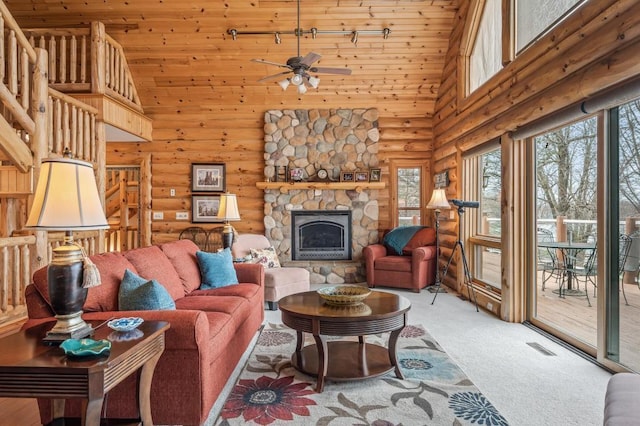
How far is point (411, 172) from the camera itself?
274 inches

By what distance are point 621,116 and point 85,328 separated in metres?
3.69

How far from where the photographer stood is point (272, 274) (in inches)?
186

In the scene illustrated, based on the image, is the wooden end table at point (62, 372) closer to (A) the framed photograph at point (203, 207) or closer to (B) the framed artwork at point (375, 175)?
(A) the framed photograph at point (203, 207)

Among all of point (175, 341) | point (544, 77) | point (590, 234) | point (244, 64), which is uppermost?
point (244, 64)

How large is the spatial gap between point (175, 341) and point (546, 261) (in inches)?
149

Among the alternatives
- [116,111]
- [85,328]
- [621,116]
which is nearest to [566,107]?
[621,116]

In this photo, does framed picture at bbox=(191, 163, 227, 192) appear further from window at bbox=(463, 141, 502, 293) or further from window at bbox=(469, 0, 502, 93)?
window at bbox=(469, 0, 502, 93)

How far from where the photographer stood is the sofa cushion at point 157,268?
283 centimetres

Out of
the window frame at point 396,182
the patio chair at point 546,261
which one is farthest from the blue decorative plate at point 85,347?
the window frame at point 396,182

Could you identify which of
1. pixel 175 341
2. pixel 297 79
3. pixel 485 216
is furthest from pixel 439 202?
pixel 175 341

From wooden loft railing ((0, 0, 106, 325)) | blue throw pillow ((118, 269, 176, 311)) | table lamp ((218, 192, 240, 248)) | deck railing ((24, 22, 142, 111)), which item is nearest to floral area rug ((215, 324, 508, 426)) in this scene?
blue throw pillow ((118, 269, 176, 311))

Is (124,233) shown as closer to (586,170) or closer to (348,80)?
(348,80)

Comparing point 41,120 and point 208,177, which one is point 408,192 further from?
point 41,120

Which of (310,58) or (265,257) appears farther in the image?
(265,257)
